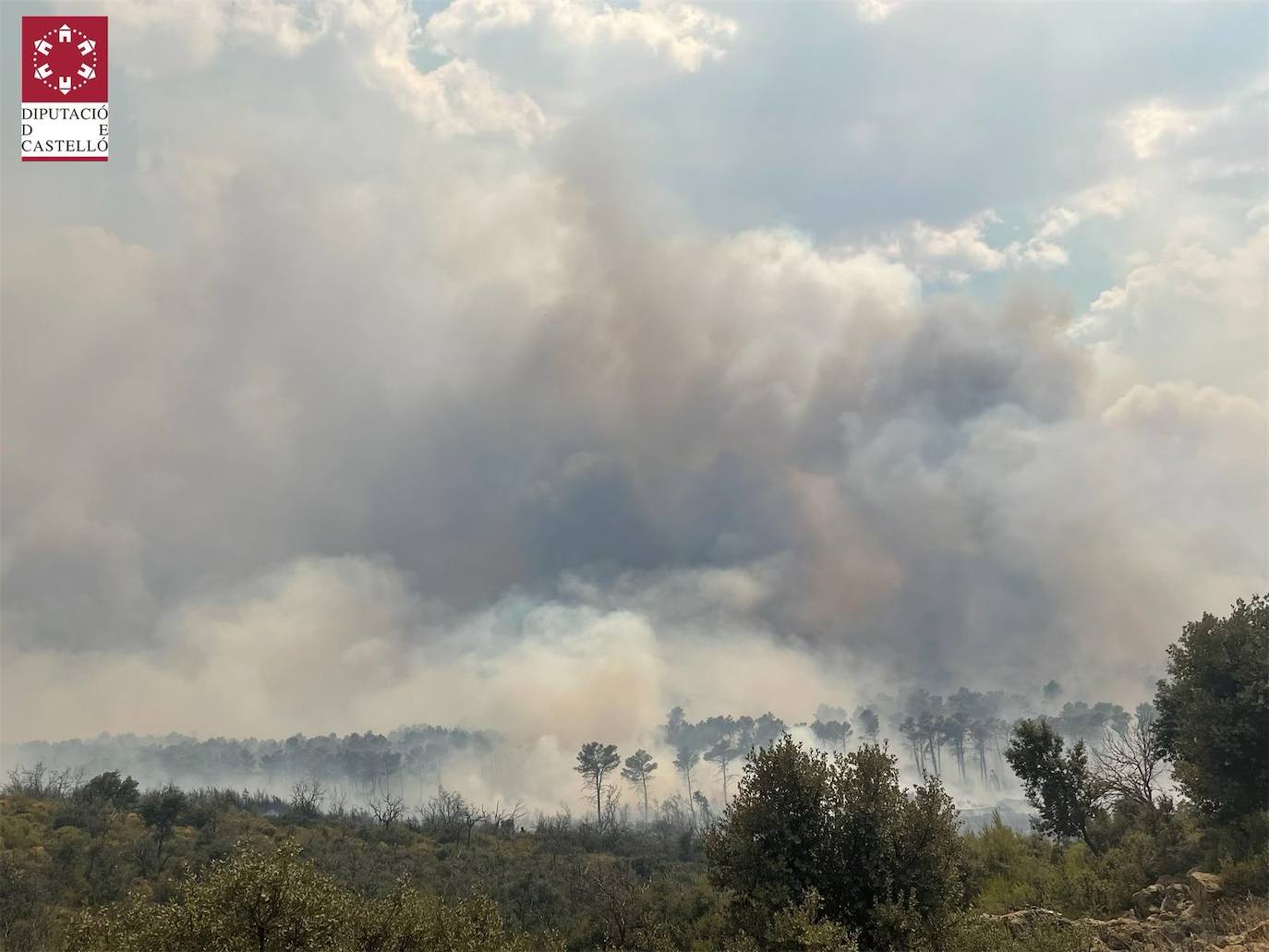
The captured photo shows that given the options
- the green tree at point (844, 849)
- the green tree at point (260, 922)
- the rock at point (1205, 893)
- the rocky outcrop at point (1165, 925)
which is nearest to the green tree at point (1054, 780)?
the rocky outcrop at point (1165, 925)

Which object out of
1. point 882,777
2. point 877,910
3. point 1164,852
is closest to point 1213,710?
point 1164,852

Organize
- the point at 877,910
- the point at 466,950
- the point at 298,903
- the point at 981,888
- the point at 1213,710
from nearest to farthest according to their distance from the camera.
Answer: the point at 298,903 < the point at 466,950 < the point at 877,910 < the point at 1213,710 < the point at 981,888

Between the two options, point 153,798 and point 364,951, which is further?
point 153,798

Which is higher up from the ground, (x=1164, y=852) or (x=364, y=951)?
(x=364, y=951)

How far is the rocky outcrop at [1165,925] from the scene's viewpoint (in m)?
32.5

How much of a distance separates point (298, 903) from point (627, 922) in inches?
1561

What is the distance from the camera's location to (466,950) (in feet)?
114

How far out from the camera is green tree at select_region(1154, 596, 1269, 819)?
159 ft

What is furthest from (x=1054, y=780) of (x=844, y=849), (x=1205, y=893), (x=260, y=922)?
(x=260, y=922)

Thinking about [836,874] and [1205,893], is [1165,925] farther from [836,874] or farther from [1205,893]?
[836,874]

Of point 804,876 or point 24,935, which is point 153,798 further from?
point 804,876

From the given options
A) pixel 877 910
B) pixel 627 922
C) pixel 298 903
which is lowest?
pixel 627 922

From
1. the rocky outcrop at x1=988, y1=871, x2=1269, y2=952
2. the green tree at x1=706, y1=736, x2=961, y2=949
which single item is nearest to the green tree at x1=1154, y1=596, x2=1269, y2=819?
the rocky outcrop at x1=988, y1=871, x2=1269, y2=952

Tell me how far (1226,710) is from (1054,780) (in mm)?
37538
